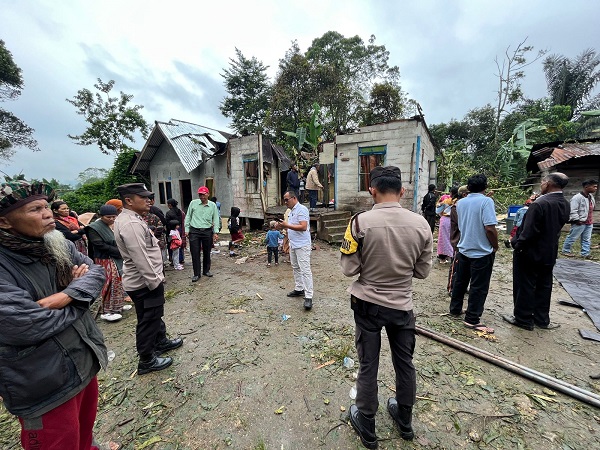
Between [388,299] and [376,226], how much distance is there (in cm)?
57

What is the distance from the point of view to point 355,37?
23062mm

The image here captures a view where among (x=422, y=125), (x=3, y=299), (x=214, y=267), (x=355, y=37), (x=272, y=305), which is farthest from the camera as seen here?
(x=355, y=37)

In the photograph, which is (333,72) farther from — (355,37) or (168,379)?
(168,379)

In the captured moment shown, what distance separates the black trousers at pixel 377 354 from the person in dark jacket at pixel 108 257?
425 centimetres

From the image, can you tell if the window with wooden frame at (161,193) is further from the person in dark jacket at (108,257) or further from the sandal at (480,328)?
the sandal at (480,328)

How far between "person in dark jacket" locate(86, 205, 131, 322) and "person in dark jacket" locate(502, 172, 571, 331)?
617 centimetres

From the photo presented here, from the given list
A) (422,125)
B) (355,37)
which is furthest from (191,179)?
(355,37)

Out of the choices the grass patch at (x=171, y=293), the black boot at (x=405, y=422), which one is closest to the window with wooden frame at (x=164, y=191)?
the grass patch at (x=171, y=293)

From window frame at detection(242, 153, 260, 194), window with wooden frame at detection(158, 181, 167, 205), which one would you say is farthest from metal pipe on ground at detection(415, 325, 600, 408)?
window with wooden frame at detection(158, 181, 167, 205)

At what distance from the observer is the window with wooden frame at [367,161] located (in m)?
9.60

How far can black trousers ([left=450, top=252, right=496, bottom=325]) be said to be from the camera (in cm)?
345

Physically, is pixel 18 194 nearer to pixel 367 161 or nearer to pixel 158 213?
pixel 158 213

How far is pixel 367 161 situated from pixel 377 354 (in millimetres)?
8906

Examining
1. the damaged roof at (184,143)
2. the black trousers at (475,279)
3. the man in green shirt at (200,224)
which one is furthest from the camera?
the damaged roof at (184,143)
